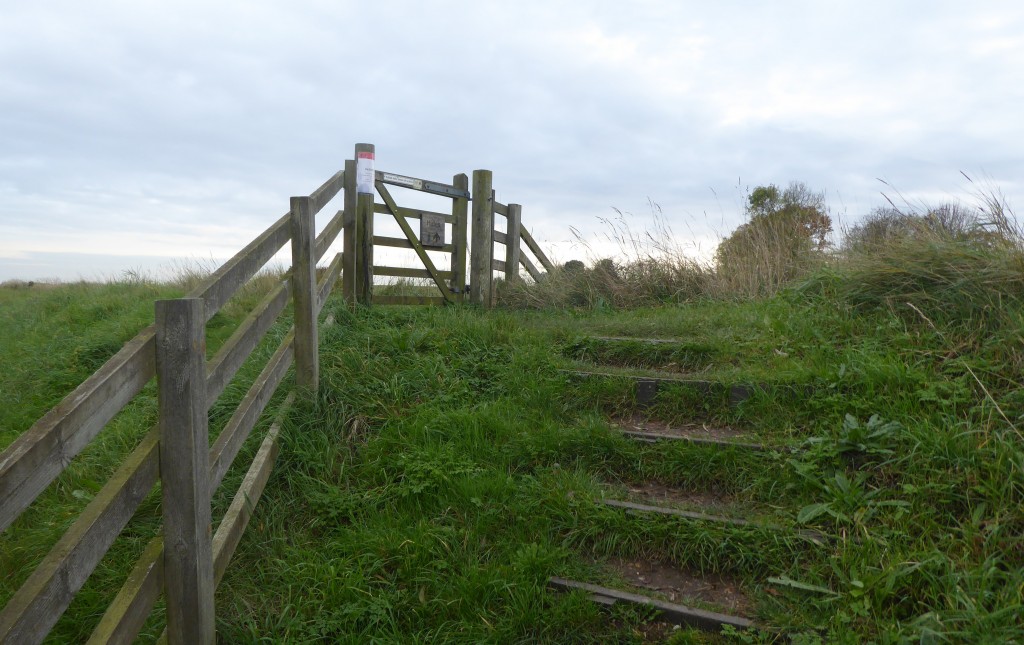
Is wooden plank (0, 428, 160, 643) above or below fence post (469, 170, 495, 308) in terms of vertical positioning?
below

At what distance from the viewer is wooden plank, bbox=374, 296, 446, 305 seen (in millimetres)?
7871

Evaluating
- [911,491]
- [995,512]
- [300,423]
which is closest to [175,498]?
[300,423]

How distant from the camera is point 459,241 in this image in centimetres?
894

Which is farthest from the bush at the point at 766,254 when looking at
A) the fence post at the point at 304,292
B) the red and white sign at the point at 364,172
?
the fence post at the point at 304,292

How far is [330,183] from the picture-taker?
5.78 metres

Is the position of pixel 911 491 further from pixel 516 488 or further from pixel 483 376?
pixel 483 376

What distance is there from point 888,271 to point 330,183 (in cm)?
470

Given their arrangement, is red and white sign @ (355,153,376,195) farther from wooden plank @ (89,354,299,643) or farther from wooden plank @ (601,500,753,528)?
wooden plank @ (89,354,299,643)

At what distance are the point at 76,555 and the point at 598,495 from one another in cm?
254

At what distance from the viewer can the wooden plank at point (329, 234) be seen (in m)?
5.43

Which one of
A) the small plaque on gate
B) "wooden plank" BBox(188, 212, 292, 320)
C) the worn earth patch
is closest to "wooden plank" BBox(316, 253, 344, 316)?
"wooden plank" BBox(188, 212, 292, 320)

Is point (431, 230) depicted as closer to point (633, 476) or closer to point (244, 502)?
point (633, 476)

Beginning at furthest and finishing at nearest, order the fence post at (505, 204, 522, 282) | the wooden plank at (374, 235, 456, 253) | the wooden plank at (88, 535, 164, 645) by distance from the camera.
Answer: the fence post at (505, 204, 522, 282)
the wooden plank at (374, 235, 456, 253)
the wooden plank at (88, 535, 164, 645)

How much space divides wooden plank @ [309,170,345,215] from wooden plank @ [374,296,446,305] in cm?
188
